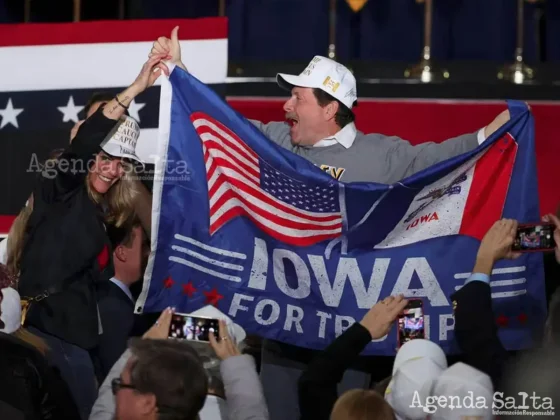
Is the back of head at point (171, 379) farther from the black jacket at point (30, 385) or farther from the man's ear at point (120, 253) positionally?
the man's ear at point (120, 253)

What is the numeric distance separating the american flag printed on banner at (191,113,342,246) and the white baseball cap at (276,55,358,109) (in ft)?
1.63

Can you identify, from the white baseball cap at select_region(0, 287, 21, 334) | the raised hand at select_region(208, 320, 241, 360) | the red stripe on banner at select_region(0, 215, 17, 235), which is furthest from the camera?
the red stripe on banner at select_region(0, 215, 17, 235)

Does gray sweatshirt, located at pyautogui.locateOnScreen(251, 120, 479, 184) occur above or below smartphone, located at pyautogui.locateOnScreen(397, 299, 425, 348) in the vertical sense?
above

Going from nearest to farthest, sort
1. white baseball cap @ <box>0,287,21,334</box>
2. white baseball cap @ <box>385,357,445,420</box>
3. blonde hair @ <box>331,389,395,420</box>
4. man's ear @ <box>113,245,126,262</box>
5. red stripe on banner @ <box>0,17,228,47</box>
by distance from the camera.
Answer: blonde hair @ <box>331,389,395,420</box> < white baseball cap @ <box>385,357,445,420</box> < white baseball cap @ <box>0,287,21,334</box> < man's ear @ <box>113,245,126,262</box> < red stripe on banner @ <box>0,17,228,47</box>

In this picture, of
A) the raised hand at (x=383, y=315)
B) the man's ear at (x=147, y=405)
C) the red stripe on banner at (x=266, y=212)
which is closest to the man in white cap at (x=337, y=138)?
the red stripe on banner at (x=266, y=212)

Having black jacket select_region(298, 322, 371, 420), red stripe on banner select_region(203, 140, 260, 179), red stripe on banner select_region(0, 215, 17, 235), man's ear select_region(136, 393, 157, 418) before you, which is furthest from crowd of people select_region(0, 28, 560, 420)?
red stripe on banner select_region(0, 215, 17, 235)

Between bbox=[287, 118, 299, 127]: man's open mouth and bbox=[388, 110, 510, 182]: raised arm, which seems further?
bbox=[287, 118, 299, 127]: man's open mouth

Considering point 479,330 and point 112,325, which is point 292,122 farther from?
point 479,330

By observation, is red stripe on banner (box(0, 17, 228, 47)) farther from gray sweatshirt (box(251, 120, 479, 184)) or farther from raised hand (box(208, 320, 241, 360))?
raised hand (box(208, 320, 241, 360))

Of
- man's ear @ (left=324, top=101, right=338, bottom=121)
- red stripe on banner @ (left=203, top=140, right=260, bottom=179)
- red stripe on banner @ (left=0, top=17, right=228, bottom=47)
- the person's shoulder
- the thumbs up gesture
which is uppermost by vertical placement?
red stripe on banner @ (left=0, top=17, right=228, bottom=47)

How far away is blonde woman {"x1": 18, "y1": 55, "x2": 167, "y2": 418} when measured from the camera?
4.61 m

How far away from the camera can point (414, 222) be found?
4586mm

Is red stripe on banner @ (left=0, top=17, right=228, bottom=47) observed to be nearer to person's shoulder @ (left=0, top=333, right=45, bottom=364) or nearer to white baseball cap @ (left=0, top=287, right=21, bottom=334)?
white baseball cap @ (left=0, top=287, right=21, bottom=334)

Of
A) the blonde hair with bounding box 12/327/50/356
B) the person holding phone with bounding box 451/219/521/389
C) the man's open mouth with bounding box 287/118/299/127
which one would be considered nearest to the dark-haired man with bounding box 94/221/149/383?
the blonde hair with bounding box 12/327/50/356
